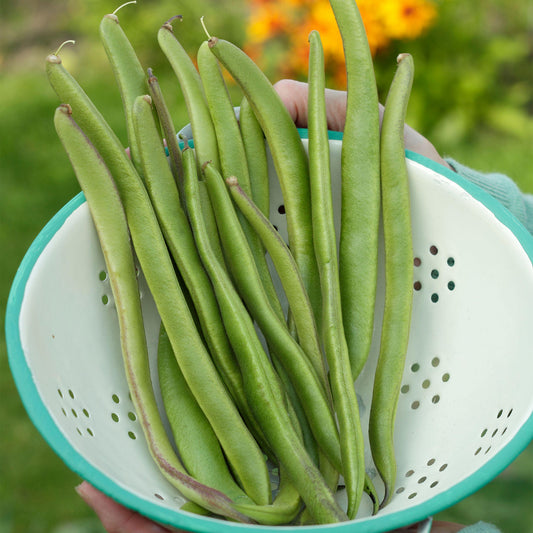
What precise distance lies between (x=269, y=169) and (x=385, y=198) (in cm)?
23

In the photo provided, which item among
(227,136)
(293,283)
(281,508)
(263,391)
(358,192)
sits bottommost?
(281,508)

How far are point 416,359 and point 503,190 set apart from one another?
1.47 feet

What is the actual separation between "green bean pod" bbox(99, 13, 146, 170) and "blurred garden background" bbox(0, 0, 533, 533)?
3.55 ft

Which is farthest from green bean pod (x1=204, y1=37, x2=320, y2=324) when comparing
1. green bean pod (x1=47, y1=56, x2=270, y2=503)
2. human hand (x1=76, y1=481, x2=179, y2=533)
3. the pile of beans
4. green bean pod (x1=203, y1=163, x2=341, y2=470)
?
human hand (x1=76, y1=481, x2=179, y2=533)

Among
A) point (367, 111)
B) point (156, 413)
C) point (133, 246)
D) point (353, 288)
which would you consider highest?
point (367, 111)

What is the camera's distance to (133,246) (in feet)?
3.39

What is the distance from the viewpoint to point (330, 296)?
100 cm

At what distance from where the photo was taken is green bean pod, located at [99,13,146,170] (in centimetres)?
106

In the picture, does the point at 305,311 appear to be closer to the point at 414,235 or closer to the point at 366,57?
the point at 414,235

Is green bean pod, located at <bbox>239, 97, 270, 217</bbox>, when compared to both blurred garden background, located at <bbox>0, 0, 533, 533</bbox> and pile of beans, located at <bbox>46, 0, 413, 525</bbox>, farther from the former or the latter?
blurred garden background, located at <bbox>0, 0, 533, 533</bbox>

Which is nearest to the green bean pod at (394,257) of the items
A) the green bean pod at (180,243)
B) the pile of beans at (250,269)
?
the pile of beans at (250,269)

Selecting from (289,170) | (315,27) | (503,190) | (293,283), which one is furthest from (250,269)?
(315,27)

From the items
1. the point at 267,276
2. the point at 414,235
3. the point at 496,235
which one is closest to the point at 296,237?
the point at 267,276

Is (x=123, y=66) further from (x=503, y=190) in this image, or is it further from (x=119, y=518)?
(x=503, y=190)
